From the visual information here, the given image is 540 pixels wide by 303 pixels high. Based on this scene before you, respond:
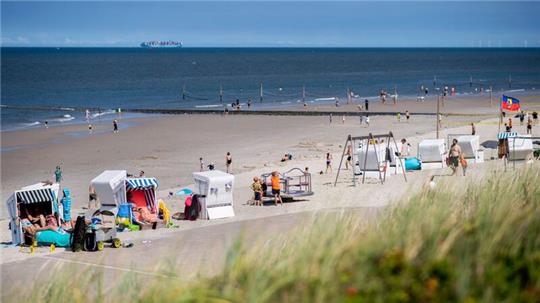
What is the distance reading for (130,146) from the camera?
1533 inches

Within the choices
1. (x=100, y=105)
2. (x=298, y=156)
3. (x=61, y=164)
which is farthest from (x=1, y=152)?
(x=100, y=105)

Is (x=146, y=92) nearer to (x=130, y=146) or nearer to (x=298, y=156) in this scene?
(x=130, y=146)

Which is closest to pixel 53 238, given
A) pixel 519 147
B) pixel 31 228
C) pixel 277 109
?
pixel 31 228

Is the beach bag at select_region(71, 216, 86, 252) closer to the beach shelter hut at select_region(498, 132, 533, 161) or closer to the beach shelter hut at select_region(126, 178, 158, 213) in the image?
the beach shelter hut at select_region(126, 178, 158, 213)

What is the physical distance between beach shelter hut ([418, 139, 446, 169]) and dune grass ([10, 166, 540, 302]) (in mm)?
17527

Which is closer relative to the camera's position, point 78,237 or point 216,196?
point 78,237

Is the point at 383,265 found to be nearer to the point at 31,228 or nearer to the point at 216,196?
the point at 31,228

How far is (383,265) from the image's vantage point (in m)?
6.02

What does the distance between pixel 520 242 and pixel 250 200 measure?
14.7 m

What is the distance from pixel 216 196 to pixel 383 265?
13390 mm

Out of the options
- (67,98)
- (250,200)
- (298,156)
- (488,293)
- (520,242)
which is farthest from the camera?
(67,98)

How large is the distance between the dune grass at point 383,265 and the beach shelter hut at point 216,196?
11191mm

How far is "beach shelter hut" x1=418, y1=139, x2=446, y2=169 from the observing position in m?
25.3

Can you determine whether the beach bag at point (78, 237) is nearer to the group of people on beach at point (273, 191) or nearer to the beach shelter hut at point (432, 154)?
the group of people on beach at point (273, 191)
